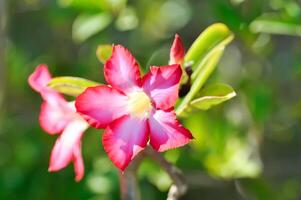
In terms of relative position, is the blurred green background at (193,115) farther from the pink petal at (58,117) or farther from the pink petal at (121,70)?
the pink petal at (121,70)

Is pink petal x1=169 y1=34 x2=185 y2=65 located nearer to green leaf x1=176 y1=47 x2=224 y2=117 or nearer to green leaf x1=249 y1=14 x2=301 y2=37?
green leaf x1=176 y1=47 x2=224 y2=117

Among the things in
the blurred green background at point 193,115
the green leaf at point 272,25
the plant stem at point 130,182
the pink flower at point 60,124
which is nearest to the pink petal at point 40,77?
the pink flower at point 60,124

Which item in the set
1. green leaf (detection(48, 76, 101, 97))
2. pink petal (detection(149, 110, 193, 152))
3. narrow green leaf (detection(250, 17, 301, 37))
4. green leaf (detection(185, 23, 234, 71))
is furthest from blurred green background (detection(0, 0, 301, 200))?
pink petal (detection(149, 110, 193, 152))

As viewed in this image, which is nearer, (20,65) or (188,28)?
(20,65)

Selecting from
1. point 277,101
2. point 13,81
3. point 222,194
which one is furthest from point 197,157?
point 13,81

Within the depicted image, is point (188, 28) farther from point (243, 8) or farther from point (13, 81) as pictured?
point (243, 8)

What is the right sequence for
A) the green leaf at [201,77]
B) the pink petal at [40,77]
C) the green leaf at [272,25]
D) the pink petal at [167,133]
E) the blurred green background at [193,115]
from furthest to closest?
the blurred green background at [193,115]
the green leaf at [272,25]
the pink petal at [40,77]
the green leaf at [201,77]
the pink petal at [167,133]
